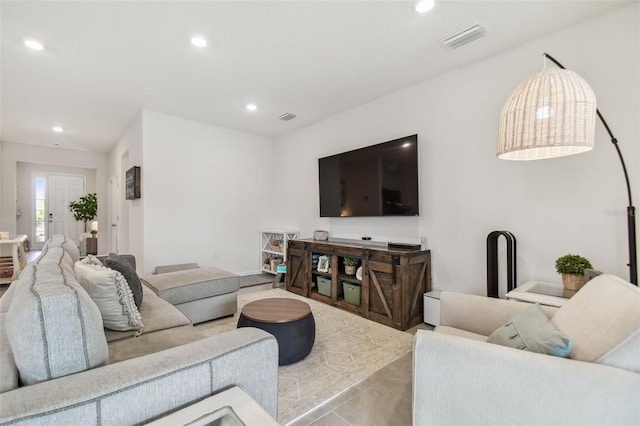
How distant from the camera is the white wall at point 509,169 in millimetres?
2230

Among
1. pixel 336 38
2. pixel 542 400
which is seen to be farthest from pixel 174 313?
pixel 336 38

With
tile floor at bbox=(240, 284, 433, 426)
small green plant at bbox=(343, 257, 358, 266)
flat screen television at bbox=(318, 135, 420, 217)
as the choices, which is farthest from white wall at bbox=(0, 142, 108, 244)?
tile floor at bbox=(240, 284, 433, 426)

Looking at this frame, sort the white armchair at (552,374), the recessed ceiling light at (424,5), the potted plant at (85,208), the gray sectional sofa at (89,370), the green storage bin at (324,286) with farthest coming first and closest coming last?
1. the potted plant at (85,208)
2. the green storage bin at (324,286)
3. the recessed ceiling light at (424,5)
4. the white armchair at (552,374)
5. the gray sectional sofa at (89,370)

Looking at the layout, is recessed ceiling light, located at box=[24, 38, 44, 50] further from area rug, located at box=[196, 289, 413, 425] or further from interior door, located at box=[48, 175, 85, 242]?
interior door, located at box=[48, 175, 85, 242]

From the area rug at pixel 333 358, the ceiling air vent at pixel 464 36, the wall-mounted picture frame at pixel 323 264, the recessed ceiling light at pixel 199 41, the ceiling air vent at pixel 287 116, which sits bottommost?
the area rug at pixel 333 358

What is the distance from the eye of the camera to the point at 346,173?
4.11 metres

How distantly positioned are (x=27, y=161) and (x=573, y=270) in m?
9.52

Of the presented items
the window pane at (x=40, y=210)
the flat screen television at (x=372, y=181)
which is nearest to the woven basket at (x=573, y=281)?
the flat screen television at (x=372, y=181)

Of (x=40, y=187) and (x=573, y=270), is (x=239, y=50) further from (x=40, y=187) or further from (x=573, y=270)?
(x=40, y=187)

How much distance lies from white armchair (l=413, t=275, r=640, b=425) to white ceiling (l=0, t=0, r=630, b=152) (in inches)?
86.1

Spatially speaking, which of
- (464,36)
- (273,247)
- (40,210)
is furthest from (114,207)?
(464,36)

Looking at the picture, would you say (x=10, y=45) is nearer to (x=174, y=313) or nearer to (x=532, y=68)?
(x=174, y=313)

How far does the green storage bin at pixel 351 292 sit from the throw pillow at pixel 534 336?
2021mm

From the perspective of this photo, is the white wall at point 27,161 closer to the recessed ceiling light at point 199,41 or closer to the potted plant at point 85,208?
the potted plant at point 85,208
